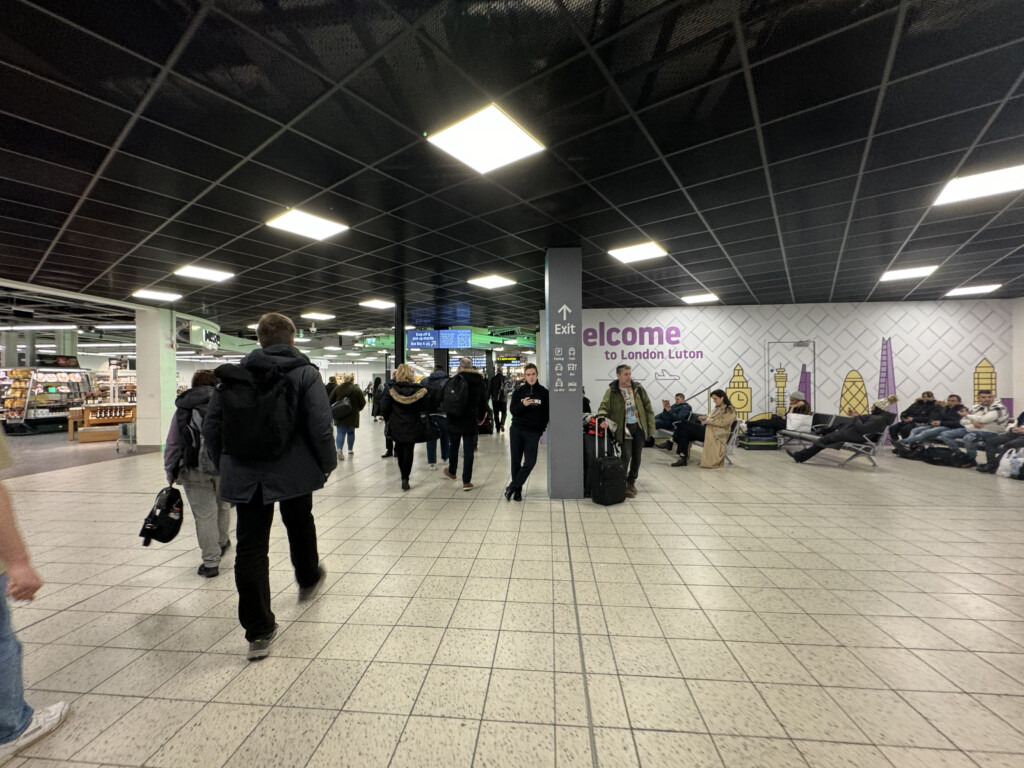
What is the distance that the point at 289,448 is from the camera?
2141 mm

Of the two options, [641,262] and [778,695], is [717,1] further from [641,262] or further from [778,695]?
[641,262]

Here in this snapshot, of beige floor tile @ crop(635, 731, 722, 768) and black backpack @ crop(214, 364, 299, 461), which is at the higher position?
black backpack @ crop(214, 364, 299, 461)

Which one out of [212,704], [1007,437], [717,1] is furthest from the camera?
[1007,437]

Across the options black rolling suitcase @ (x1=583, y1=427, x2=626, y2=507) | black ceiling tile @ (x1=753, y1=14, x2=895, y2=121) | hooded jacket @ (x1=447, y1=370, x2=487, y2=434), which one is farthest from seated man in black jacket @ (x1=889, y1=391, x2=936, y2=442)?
hooded jacket @ (x1=447, y1=370, x2=487, y2=434)

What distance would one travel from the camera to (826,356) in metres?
10.3

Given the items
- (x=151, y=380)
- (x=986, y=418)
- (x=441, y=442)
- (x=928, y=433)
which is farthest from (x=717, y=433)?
(x=151, y=380)

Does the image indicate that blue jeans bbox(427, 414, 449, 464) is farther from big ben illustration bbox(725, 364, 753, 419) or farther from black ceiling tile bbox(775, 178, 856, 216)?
big ben illustration bbox(725, 364, 753, 419)

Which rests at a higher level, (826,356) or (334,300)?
(334,300)

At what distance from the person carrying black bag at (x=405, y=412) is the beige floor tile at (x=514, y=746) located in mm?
3823

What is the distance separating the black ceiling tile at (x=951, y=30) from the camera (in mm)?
2219

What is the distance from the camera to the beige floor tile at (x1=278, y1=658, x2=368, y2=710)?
5.94ft

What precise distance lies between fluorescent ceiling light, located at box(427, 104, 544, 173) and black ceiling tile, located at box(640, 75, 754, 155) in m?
0.95

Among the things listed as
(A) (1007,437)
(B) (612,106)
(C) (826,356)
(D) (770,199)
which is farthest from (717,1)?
(C) (826,356)

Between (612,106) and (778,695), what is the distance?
361 centimetres
